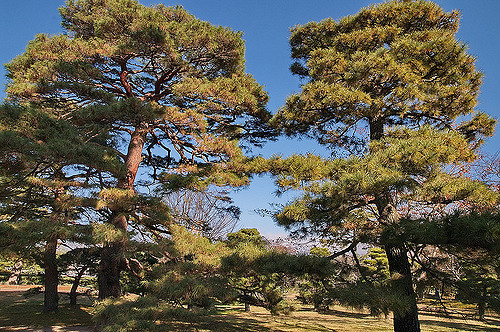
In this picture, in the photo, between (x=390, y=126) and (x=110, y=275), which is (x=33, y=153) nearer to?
(x=110, y=275)

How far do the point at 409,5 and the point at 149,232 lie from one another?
7.50 meters

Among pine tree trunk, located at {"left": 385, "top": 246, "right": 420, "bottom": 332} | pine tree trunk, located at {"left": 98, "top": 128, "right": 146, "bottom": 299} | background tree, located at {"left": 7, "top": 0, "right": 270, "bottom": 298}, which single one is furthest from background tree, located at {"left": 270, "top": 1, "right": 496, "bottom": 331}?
pine tree trunk, located at {"left": 98, "top": 128, "right": 146, "bottom": 299}

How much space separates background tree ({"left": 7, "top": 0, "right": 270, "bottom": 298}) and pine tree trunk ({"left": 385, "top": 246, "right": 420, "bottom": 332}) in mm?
3417

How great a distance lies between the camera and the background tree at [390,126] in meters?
3.95

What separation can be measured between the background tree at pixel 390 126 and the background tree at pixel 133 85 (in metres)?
1.80

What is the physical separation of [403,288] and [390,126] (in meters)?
2.85

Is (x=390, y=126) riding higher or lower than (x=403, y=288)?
higher

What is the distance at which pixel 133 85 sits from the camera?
316 inches

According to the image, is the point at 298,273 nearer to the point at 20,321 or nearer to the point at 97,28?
the point at 97,28

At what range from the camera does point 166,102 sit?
7.94 meters

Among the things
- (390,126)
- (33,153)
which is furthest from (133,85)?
(390,126)

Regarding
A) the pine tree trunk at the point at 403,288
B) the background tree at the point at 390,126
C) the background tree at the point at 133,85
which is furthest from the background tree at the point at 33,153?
the pine tree trunk at the point at 403,288

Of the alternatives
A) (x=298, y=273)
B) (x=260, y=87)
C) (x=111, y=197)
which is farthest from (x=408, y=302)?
(x=260, y=87)

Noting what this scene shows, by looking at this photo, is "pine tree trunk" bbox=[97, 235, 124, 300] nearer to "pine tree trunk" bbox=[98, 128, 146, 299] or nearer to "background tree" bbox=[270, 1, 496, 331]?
"pine tree trunk" bbox=[98, 128, 146, 299]
